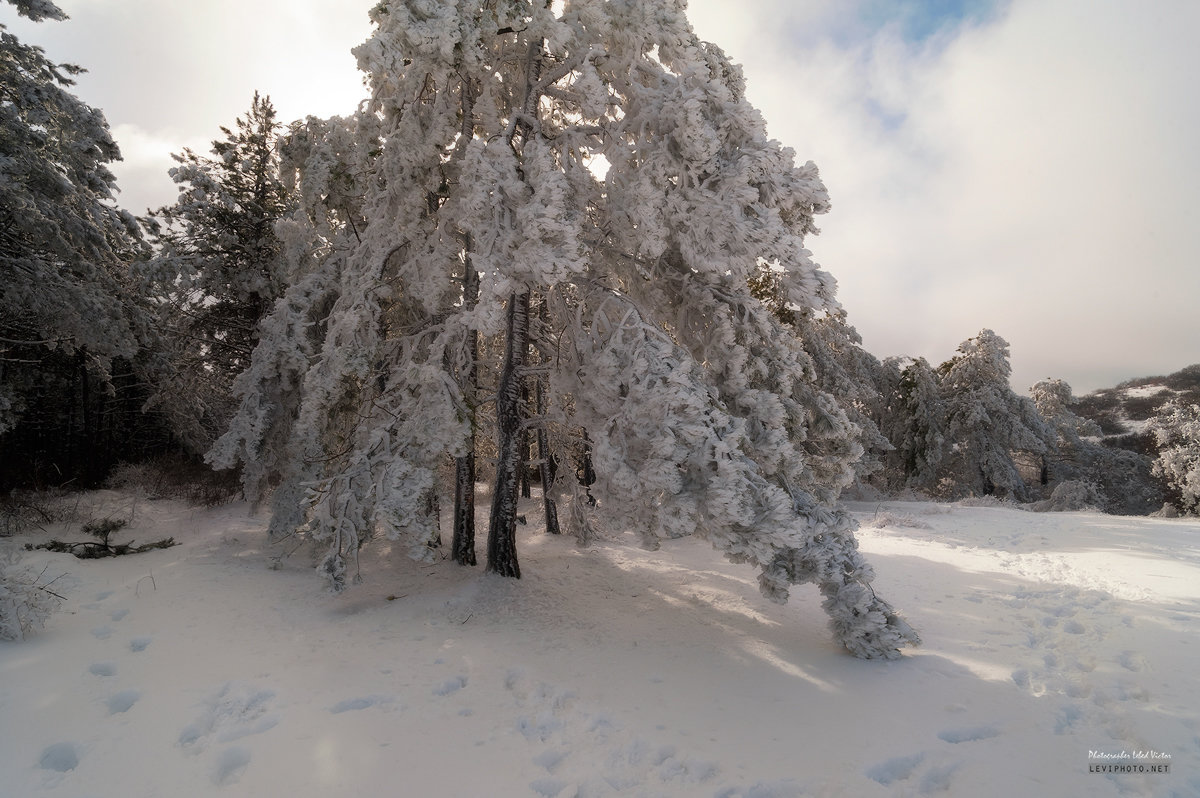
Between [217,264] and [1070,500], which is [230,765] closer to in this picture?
[217,264]

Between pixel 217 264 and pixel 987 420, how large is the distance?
2410 centimetres

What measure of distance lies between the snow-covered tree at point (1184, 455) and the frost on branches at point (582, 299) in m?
17.9

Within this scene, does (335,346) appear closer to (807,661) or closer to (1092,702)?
(807,661)

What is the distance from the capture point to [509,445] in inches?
329

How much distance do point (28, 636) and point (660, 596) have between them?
A: 7161mm

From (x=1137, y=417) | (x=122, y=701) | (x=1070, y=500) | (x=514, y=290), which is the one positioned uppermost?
(x=1137, y=417)

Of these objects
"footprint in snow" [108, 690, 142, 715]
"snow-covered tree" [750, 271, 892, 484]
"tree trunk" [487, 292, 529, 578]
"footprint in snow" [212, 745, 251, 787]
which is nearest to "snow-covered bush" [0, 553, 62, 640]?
"footprint in snow" [108, 690, 142, 715]

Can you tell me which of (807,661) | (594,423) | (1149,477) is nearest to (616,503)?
(594,423)

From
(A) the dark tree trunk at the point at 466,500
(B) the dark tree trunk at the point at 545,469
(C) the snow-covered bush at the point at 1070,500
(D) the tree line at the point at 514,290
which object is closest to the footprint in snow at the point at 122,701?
(D) the tree line at the point at 514,290

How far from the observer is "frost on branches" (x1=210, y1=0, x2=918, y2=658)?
5.64 metres

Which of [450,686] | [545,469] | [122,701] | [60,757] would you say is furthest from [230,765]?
[545,469]

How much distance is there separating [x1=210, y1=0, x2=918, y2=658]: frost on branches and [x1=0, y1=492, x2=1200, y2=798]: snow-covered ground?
951mm

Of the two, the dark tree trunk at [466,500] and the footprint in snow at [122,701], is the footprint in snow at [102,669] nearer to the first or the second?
the footprint in snow at [122,701]

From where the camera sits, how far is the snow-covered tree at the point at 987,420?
19.8 meters
